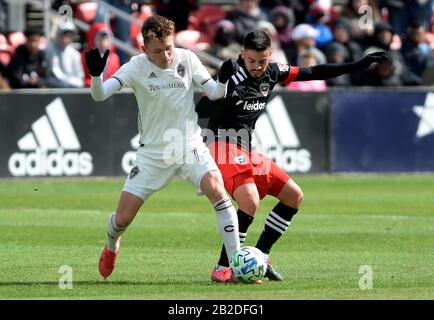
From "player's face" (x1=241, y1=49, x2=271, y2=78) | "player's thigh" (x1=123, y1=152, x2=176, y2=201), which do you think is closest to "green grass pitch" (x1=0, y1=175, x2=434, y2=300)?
"player's thigh" (x1=123, y1=152, x2=176, y2=201)

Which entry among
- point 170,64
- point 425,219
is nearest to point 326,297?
point 170,64

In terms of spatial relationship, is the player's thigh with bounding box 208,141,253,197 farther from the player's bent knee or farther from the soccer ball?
the soccer ball

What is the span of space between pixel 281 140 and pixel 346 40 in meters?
4.09

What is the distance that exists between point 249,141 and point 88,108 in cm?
1048

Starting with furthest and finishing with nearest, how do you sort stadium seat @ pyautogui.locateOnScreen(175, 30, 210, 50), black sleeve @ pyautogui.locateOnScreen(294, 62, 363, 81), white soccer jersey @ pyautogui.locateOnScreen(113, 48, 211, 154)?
stadium seat @ pyautogui.locateOnScreen(175, 30, 210, 50)
black sleeve @ pyautogui.locateOnScreen(294, 62, 363, 81)
white soccer jersey @ pyautogui.locateOnScreen(113, 48, 211, 154)

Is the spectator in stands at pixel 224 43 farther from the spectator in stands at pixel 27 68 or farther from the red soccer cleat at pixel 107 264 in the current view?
the red soccer cleat at pixel 107 264

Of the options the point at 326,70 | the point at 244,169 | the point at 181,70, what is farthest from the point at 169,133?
the point at 326,70

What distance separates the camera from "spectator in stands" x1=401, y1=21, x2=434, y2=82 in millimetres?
25469

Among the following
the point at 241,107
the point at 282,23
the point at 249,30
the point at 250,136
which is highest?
the point at 282,23

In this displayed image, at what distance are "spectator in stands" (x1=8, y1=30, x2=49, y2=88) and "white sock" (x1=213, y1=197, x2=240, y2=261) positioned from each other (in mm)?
12224

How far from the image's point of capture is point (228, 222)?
33.6ft

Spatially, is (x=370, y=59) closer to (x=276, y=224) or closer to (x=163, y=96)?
(x=276, y=224)

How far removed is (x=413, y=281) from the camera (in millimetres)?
10430

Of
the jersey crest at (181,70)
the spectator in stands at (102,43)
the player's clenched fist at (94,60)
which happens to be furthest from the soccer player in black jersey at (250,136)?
the spectator in stands at (102,43)
